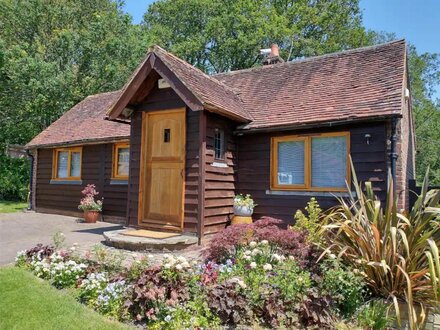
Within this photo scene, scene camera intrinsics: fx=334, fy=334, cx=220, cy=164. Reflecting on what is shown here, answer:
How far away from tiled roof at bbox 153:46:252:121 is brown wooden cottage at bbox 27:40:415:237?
0.04 m

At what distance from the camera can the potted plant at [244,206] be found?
841 cm

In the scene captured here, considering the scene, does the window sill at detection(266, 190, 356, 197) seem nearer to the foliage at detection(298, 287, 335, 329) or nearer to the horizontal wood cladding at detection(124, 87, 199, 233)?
the horizontal wood cladding at detection(124, 87, 199, 233)

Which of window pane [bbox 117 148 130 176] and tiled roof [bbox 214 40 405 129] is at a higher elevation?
tiled roof [bbox 214 40 405 129]

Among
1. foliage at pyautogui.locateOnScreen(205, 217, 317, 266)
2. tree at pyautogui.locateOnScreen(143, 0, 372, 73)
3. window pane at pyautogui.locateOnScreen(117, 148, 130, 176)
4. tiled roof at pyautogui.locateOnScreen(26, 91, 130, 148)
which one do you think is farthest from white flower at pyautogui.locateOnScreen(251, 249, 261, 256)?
tree at pyautogui.locateOnScreen(143, 0, 372, 73)

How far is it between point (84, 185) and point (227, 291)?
10236 millimetres

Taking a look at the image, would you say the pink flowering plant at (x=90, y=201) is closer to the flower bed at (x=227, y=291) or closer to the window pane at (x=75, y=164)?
the window pane at (x=75, y=164)

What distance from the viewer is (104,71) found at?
22.0m

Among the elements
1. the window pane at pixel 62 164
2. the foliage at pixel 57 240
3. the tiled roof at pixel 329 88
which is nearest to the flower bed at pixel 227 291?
the foliage at pixel 57 240

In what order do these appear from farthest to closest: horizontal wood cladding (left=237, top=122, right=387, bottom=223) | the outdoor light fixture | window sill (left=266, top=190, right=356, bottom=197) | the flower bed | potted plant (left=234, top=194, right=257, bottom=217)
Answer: potted plant (left=234, top=194, right=257, bottom=217), window sill (left=266, top=190, right=356, bottom=197), the outdoor light fixture, horizontal wood cladding (left=237, top=122, right=387, bottom=223), the flower bed

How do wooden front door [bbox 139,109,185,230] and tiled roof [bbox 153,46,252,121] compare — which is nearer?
tiled roof [bbox 153,46,252,121]

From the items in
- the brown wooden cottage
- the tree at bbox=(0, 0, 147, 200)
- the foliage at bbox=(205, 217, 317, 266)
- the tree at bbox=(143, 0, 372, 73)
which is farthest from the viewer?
the tree at bbox=(143, 0, 372, 73)

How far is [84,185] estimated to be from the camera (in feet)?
41.8

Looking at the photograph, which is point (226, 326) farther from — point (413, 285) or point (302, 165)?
point (302, 165)

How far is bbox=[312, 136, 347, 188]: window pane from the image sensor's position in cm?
774
